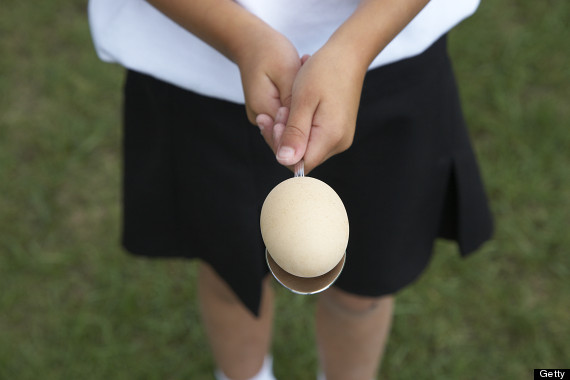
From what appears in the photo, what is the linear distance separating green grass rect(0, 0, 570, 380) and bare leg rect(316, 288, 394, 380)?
18cm

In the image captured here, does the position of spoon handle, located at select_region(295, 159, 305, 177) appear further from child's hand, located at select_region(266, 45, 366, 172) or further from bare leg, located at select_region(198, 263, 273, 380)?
bare leg, located at select_region(198, 263, 273, 380)

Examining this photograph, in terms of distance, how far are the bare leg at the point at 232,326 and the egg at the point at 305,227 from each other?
390 mm

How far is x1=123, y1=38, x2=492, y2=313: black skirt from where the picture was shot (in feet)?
2.68

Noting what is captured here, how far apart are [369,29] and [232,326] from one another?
59 cm

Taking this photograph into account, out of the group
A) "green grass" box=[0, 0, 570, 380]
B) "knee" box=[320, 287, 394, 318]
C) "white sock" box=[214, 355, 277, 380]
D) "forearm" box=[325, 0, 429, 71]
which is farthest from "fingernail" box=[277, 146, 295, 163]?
"green grass" box=[0, 0, 570, 380]

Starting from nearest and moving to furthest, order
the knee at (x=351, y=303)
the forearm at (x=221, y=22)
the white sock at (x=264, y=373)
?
the forearm at (x=221, y=22)
the knee at (x=351, y=303)
the white sock at (x=264, y=373)

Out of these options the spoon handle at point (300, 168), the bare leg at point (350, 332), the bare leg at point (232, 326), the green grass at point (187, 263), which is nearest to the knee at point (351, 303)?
the bare leg at point (350, 332)

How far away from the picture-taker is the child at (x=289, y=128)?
68cm

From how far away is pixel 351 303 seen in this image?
104 cm

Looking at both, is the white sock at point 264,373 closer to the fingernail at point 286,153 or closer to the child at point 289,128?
the child at point 289,128

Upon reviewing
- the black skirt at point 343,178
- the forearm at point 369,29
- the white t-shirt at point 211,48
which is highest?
the forearm at point 369,29

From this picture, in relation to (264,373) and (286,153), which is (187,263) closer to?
(264,373)

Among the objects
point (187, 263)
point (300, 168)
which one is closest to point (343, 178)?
point (300, 168)

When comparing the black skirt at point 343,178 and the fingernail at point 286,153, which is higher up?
the fingernail at point 286,153
